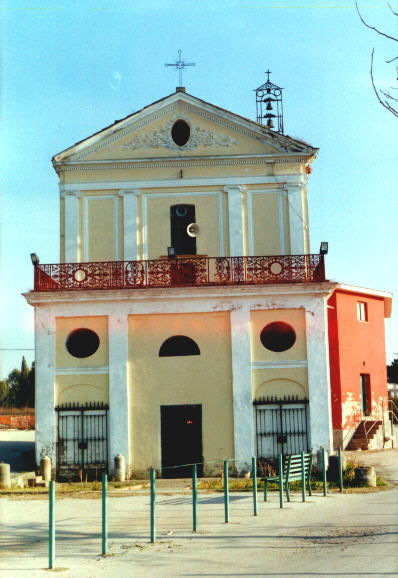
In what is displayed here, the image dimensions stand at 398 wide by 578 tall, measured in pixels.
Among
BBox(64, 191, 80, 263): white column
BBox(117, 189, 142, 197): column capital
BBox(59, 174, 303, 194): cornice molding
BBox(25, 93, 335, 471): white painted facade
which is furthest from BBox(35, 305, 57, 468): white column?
BBox(59, 174, 303, 194): cornice molding

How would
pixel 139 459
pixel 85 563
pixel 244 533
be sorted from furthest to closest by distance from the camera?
pixel 139 459 < pixel 244 533 < pixel 85 563

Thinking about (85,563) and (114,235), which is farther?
(114,235)

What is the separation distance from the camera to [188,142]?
26.1 meters

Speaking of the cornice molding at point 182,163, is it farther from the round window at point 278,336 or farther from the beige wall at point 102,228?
the round window at point 278,336

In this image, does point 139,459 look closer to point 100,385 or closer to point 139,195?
point 100,385

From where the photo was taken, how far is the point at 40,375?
24.6m

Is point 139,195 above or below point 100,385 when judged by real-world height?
above

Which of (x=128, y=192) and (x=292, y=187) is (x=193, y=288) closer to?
(x=128, y=192)

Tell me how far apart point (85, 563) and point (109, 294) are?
12721 millimetres

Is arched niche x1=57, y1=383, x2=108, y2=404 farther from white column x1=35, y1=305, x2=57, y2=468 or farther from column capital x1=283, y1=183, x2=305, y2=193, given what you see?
column capital x1=283, y1=183, x2=305, y2=193

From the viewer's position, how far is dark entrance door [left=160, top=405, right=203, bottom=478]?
2448cm

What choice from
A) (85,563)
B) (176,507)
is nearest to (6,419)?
(176,507)

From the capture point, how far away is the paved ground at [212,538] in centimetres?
1180

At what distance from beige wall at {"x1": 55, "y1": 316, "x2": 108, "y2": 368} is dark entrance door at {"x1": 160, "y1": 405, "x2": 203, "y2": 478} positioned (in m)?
2.34
